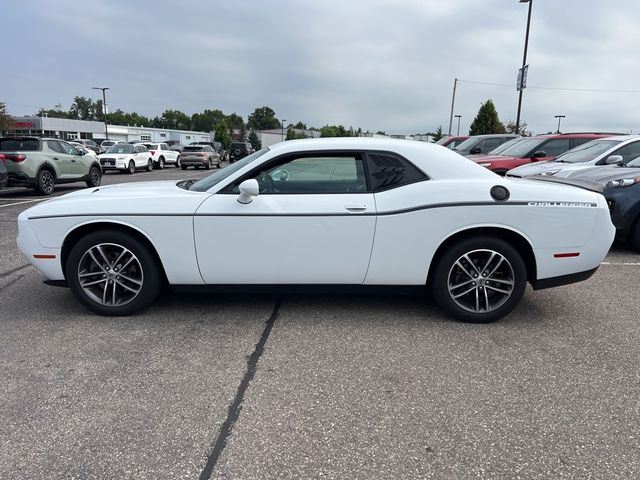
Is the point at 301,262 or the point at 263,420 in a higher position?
the point at 301,262

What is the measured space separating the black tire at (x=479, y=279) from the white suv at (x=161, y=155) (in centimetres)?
2582

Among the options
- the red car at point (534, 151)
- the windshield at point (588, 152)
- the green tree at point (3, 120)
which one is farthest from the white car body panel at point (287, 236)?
the green tree at point (3, 120)

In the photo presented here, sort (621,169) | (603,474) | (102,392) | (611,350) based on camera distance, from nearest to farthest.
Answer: (603,474), (102,392), (611,350), (621,169)

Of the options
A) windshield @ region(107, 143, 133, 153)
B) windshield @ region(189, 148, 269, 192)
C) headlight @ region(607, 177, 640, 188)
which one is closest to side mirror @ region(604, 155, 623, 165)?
headlight @ region(607, 177, 640, 188)

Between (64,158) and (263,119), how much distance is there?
15509 centimetres

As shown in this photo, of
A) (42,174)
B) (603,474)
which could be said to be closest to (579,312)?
(603,474)

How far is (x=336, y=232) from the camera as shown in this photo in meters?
3.63

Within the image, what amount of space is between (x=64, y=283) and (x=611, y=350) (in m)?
4.34

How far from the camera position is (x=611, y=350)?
3.39 m

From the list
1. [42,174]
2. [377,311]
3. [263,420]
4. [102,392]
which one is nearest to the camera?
[263,420]

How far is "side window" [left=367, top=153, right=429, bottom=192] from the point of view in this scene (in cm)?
376

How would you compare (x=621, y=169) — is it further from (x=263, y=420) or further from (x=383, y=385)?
(x=263, y=420)

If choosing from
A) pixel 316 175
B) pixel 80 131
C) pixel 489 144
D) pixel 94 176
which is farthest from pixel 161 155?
pixel 80 131

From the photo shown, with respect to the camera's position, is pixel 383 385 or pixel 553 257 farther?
pixel 553 257
